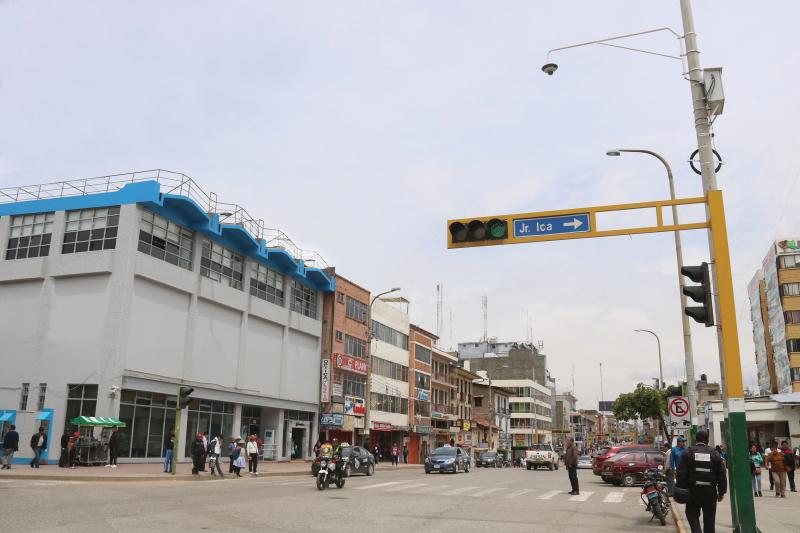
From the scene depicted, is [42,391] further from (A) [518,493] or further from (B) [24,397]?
(A) [518,493]

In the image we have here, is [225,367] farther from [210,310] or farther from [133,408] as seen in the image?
[133,408]

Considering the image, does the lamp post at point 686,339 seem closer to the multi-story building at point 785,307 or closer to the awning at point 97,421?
the awning at point 97,421

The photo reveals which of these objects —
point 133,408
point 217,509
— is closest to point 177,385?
point 133,408

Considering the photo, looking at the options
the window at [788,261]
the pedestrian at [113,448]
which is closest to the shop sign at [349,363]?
the pedestrian at [113,448]

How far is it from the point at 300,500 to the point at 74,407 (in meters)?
18.5

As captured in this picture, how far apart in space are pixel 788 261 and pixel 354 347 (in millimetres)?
36708

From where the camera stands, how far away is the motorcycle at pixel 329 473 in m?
21.3

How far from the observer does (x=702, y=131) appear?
38.6 ft

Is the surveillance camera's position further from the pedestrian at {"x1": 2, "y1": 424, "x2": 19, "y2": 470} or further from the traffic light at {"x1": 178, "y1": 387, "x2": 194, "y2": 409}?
the pedestrian at {"x1": 2, "y1": 424, "x2": 19, "y2": 470}

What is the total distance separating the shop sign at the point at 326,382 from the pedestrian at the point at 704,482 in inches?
1625

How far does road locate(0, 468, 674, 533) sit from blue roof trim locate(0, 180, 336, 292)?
15.5m

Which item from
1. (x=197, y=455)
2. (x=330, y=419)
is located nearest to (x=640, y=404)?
(x=330, y=419)

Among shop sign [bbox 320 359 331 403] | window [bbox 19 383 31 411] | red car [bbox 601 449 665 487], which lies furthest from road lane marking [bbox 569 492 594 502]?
shop sign [bbox 320 359 331 403]

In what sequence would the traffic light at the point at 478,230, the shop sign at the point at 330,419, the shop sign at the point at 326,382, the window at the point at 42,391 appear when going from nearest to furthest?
1. the traffic light at the point at 478,230
2. the window at the point at 42,391
3. the shop sign at the point at 330,419
4. the shop sign at the point at 326,382
